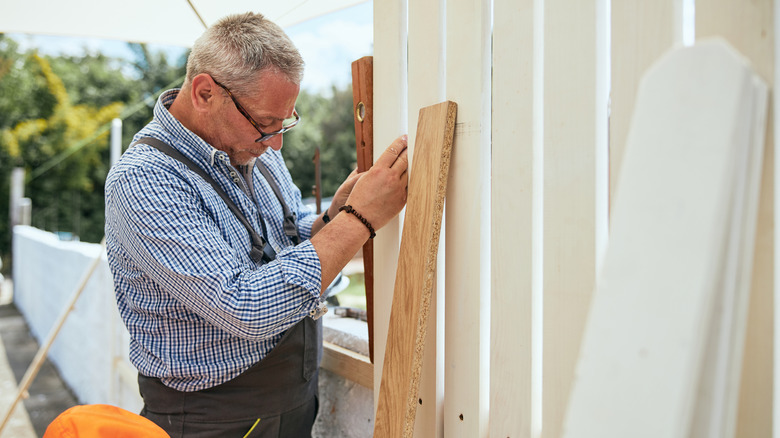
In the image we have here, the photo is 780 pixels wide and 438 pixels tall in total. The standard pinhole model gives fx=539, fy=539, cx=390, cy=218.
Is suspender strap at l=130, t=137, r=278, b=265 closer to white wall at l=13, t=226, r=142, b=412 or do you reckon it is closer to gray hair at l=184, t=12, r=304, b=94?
gray hair at l=184, t=12, r=304, b=94

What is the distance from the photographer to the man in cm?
137

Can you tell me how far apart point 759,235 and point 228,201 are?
4.29 ft

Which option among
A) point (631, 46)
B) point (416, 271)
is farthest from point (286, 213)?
point (631, 46)

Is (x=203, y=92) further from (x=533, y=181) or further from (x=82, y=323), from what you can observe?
(x=82, y=323)

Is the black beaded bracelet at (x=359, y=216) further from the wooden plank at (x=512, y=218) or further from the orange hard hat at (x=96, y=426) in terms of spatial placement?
the orange hard hat at (x=96, y=426)

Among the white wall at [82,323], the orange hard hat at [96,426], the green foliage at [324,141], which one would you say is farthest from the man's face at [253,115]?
the green foliage at [324,141]

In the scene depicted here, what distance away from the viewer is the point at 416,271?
1317mm

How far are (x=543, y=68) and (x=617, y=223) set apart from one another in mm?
654

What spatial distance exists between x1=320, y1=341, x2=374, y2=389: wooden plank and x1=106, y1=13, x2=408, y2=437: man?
0.18 metres

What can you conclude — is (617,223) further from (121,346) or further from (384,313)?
(121,346)

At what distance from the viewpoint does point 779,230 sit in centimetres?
77

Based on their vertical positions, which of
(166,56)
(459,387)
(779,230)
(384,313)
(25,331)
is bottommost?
(25,331)

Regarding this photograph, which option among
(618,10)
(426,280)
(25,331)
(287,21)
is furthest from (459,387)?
(25,331)

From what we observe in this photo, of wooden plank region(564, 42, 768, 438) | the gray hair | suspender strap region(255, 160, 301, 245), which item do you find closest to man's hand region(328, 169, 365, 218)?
suspender strap region(255, 160, 301, 245)
